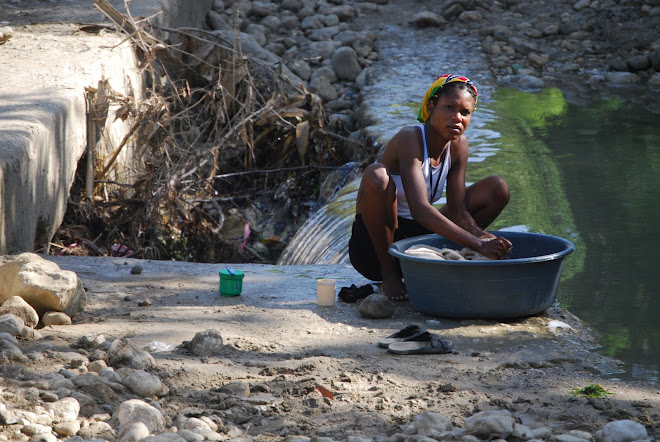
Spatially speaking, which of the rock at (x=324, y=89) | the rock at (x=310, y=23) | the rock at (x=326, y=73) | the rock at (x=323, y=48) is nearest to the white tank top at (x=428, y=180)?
the rock at (x=324, y=89)

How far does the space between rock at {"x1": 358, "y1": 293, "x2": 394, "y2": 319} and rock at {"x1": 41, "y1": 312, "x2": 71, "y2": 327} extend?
51.3 inches

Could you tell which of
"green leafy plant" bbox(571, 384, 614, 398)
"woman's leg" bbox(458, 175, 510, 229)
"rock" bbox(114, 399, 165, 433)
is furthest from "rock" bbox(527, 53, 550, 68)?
"rock" bbox(114, 399, 165, 433)

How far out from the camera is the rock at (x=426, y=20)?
445 inches

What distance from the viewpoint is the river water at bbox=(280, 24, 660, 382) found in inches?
167

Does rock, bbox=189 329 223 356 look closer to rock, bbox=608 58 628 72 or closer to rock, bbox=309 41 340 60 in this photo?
rock, bbox=309 41 340 60

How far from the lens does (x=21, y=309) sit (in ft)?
10.5

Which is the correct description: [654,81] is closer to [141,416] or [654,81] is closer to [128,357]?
[128,357]

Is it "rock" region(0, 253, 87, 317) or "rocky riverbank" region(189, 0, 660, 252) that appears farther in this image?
"rocky riverbank" region(189, 0, 660, 252)

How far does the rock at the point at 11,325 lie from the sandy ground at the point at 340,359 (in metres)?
0.18

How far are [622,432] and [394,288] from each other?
1.70 metres

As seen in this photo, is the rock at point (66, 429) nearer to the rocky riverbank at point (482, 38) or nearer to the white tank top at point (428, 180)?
the white tank top at point (428, 180)

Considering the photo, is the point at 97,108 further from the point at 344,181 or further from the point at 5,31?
the point at 344,181

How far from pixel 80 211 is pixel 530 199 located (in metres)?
3.18

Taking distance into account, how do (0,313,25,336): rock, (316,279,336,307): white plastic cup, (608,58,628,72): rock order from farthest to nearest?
(608,58,628,72): rock < (316,279,336,307): white plastic cup < (0,313,25,336): rock
